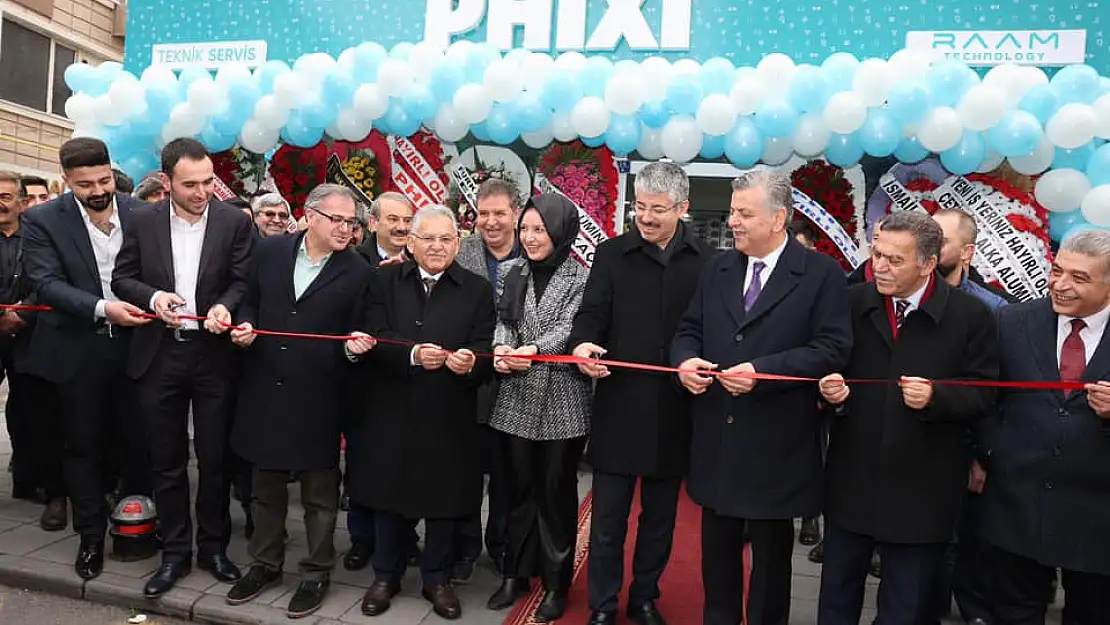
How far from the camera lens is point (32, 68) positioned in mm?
15211

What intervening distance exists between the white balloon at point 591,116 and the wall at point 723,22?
2192 millimetres

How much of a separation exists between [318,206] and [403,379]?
84 centimetres

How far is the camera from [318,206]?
11.5ft

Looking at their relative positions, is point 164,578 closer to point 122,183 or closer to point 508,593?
point 508,593

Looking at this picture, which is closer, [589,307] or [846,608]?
[846,608]

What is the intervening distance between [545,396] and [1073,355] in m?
2.00

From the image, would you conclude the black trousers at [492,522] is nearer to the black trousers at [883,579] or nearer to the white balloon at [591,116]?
the black trousers at [883,579]

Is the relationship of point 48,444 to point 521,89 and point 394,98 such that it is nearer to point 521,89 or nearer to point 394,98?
point 394,98

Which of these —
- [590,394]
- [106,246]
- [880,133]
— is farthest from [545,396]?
[880,133]

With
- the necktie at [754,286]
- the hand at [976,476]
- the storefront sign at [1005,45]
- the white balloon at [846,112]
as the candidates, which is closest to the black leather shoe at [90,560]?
the necktie at [754,286]

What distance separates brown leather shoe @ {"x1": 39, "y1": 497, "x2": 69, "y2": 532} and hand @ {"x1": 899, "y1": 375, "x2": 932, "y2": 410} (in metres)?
4.39

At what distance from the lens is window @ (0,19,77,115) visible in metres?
14.6

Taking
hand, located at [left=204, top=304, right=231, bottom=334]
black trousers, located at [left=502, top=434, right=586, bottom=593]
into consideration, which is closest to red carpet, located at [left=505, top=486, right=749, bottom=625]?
black trousers, located at [left=502, top=434, right=586, bottom=593]

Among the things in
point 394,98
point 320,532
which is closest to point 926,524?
point 320,532
